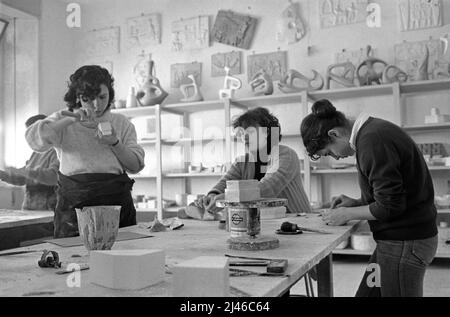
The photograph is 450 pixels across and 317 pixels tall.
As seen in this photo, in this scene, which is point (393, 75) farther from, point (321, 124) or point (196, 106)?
point (321, 124)

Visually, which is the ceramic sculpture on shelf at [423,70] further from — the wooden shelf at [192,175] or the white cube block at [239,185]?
the white cube block at [239,185]

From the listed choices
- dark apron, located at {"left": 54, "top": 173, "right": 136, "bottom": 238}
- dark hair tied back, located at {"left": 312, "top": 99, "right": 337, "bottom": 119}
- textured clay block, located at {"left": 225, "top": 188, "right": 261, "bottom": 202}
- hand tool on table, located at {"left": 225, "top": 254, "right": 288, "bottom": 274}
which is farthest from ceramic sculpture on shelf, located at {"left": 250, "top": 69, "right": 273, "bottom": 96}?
hand tool on table, located at {"left": 225, "top": 254, "right": 288, "bottom": 274}

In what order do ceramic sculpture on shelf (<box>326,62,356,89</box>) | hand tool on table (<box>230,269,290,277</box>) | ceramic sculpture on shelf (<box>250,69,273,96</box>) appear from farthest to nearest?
ceramic sculpture on shelf (<box>250,69,273,96</box>)
ceramic sculpture on shelf (<box>326,62,356,89</box>)
hand tool on table (<box>230,269,290,277</box>)

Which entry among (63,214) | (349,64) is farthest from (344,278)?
(63,214)

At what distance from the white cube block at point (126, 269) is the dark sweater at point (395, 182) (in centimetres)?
96

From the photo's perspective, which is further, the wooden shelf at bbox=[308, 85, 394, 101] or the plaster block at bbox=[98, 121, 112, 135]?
the wooden shelf at bbox=[308, 85, 394, 101]

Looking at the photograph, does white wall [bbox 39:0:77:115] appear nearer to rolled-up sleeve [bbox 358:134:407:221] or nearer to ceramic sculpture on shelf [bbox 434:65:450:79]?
ceramic sculpture on shelf [bbox 434:65:450:79]

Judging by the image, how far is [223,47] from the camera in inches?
208

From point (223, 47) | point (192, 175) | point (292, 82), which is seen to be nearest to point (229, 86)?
point (223, 47)

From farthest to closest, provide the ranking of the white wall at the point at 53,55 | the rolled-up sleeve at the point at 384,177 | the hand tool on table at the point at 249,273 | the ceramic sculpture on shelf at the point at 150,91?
the white wall at the point at 53,55 → the ceramic sculpture on shelf at the point at 150,91 → the rolled-up sleeve at the point at 384,177 → the hand tool on table at the point at 249,273

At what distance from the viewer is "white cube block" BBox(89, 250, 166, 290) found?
86 cm

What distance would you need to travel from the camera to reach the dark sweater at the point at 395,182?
61.1 inches

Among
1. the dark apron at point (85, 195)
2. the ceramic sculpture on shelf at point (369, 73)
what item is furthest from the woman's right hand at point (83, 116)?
the ceramic sculpture on shelf at point (369, 73)
